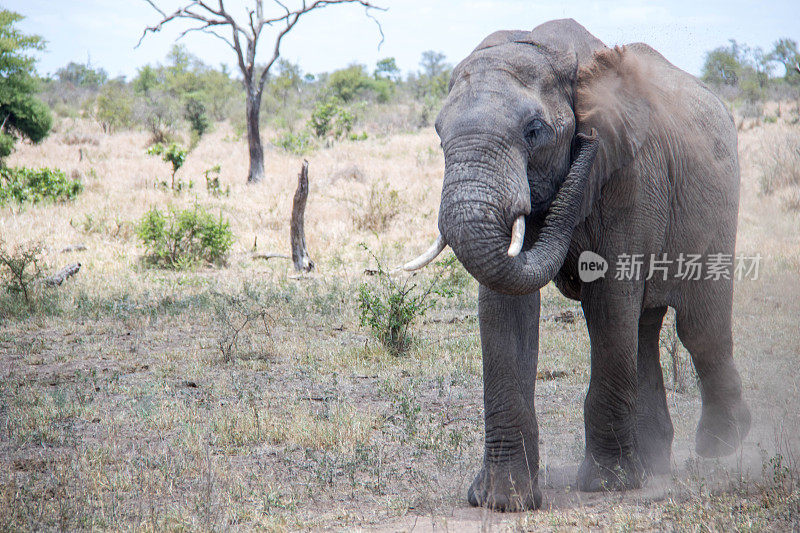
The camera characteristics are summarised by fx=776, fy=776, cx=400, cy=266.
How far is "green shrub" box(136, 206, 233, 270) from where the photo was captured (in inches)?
459

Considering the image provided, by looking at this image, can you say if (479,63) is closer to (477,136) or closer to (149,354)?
(477,136)

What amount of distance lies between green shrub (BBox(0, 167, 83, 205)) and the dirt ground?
2.31m

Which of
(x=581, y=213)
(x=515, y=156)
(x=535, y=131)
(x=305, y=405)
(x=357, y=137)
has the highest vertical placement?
(x=357, y=137)

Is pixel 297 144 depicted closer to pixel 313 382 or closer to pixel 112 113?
pixel 112 113

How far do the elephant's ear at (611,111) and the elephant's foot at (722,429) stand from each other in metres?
2.00

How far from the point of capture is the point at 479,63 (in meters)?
3.53

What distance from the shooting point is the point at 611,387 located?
157 inches

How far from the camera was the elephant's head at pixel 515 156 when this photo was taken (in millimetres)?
3205

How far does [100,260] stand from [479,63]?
9.45 meters

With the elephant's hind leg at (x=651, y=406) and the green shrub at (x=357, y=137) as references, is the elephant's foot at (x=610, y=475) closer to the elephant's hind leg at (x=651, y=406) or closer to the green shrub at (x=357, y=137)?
the elephant's hind leg at (x=651, y=406)

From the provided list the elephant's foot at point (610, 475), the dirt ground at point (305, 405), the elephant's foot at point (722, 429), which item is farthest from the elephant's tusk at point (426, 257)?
the elephant's foot at point (722, 429)

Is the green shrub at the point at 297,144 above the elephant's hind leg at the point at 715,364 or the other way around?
above

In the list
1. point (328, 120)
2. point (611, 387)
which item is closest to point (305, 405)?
point (611, 387)

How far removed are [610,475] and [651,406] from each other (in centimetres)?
87
